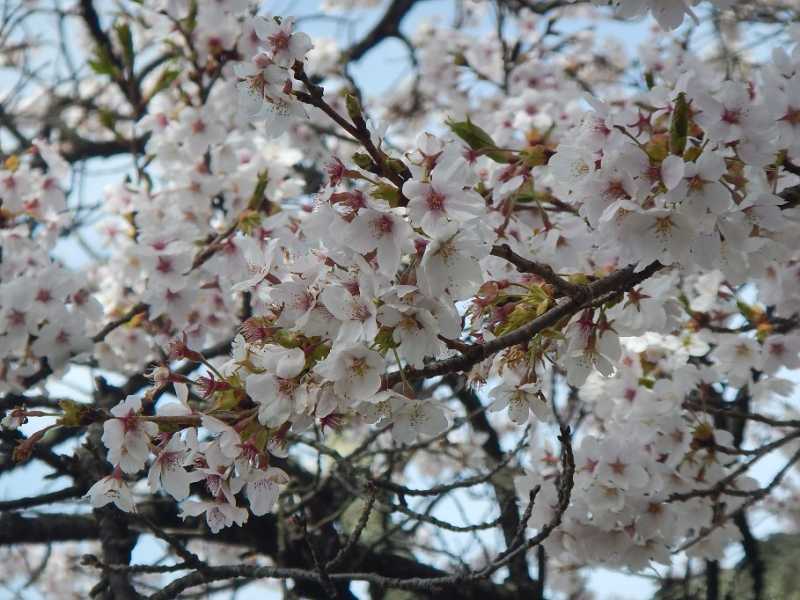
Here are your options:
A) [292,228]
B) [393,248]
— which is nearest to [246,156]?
[292,228]

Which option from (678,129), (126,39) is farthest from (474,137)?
(126,39)

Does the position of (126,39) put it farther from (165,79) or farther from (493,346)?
(493,346)

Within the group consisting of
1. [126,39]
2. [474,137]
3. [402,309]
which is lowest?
[402,309]

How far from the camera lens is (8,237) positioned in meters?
3.04

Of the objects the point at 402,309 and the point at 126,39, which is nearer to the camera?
the point at 402,309

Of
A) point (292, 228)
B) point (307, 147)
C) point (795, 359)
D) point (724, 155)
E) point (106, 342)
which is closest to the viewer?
point (724, 155)

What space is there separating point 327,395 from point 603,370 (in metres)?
0.57

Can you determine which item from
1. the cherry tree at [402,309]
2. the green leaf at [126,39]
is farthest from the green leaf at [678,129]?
the green leaf at [126,39]

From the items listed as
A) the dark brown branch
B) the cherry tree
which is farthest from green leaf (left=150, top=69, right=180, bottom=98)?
the dark brown branch

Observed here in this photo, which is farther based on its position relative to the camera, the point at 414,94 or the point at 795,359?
the point at 414,94

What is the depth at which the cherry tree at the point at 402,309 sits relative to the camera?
127 centimetres

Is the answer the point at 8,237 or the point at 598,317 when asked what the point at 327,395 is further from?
the point at 8,237

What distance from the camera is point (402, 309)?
1.19 metres

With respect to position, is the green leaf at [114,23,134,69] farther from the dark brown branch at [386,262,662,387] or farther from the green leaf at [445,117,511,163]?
the dark brown branch at [386,262,662,387]
